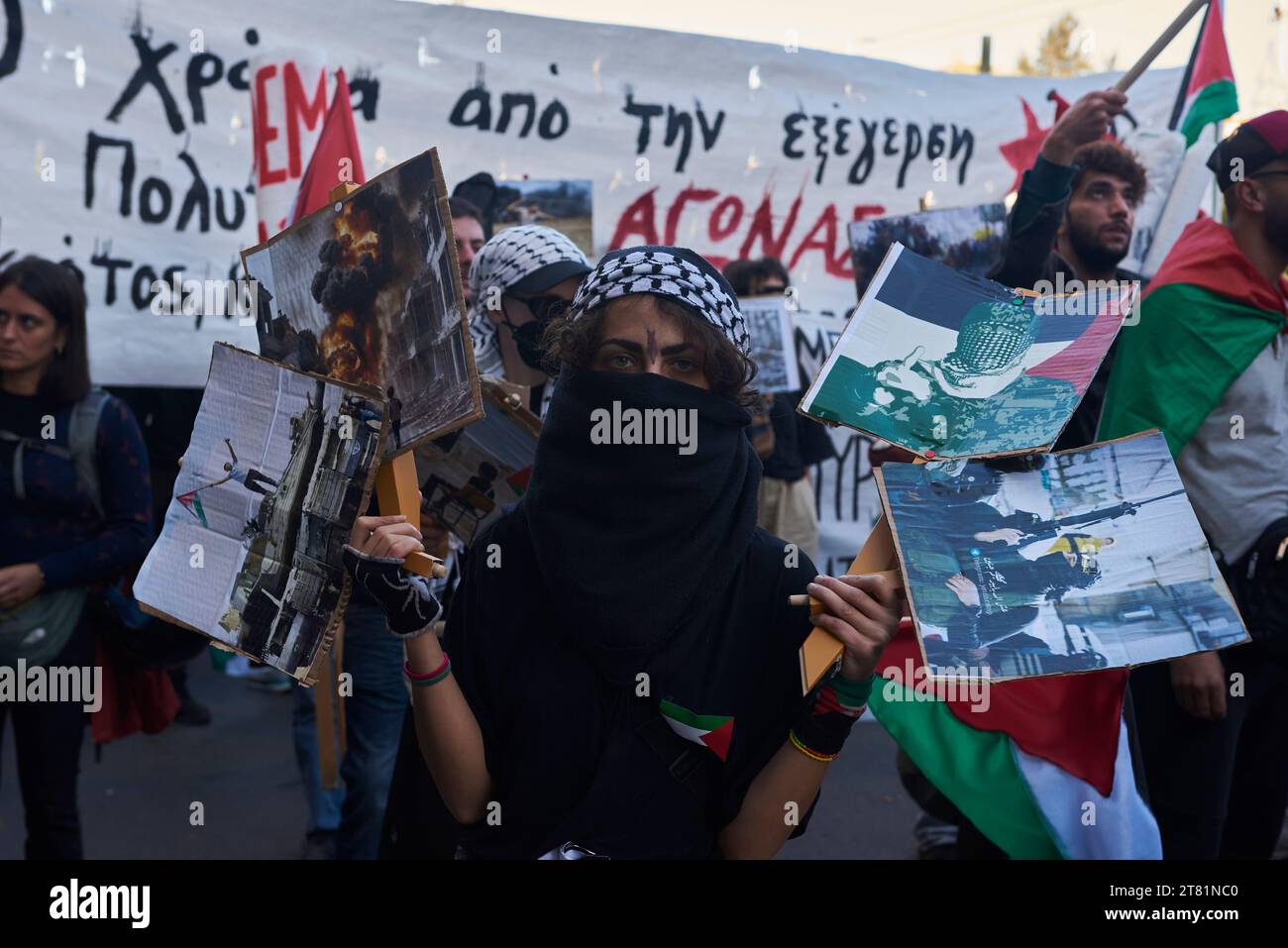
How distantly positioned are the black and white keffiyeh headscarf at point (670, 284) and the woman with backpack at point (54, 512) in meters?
1.94

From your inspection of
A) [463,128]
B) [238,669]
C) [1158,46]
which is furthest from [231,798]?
[1158,46]

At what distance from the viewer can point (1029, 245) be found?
8.64 ft

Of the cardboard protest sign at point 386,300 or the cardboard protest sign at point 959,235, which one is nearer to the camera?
the cardboard protest sign at point 386,300

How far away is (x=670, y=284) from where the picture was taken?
5.51ft

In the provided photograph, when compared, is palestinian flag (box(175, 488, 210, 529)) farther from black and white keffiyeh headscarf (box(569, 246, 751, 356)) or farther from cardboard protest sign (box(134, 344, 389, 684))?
black and white keffiyeh headscarf (box(569, 246, 751, 356))

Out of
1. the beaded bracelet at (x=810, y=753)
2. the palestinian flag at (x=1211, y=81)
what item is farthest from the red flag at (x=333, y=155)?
the palestinian flag at (x=1211, y=81)

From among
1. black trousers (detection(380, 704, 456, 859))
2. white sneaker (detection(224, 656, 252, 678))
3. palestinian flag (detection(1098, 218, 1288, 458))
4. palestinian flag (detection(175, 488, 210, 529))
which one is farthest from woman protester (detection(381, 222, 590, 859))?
white sneaker (detection(224, 656, 252, 678))

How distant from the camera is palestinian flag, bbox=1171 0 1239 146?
4.59 m

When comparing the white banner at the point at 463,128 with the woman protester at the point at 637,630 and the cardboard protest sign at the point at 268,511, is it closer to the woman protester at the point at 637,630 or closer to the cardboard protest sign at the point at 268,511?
the cardboard protest sign at the point at 268,511

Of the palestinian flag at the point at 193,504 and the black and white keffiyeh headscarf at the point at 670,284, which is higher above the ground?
the black and white keffiyeh headscarf at the point at 670,284

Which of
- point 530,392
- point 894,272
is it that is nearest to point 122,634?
point 530,392

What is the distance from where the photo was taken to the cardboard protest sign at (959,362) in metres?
1.68

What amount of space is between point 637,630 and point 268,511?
591 millimetres

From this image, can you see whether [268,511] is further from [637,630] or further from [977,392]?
[977,392]
